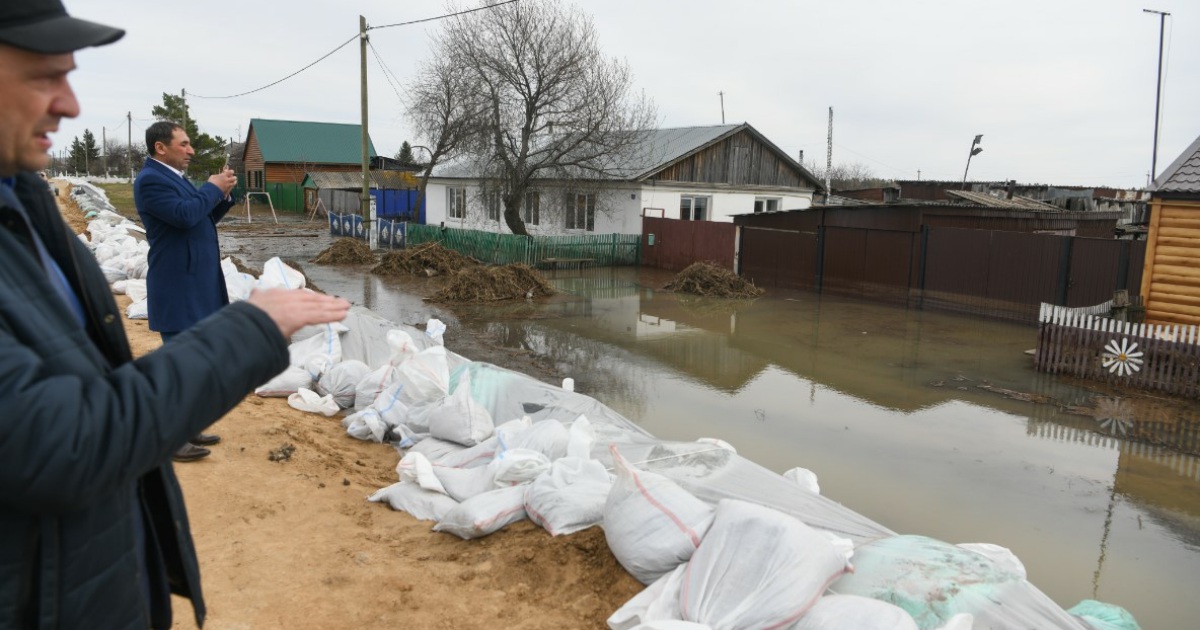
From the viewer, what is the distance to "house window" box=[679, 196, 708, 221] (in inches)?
943

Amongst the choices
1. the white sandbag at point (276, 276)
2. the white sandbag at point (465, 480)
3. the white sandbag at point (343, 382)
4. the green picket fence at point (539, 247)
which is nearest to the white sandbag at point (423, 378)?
the white sandbag at point (343, 382)

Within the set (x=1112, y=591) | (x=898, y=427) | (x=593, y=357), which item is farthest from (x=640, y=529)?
(x=593, y=357)

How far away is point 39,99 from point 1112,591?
5.28m

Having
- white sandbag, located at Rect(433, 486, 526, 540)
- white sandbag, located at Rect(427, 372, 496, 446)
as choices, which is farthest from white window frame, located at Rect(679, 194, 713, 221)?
white sandbag, located at Rect(433, 486, 526, 540)

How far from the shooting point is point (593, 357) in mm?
9961

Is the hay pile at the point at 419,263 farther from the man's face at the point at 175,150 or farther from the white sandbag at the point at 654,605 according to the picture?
the white sandbag at the point at 654,605

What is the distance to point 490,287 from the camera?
48.3ft

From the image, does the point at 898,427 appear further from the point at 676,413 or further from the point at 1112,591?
the point at 1112,591

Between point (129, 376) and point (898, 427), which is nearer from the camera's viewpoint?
point (129, 376)

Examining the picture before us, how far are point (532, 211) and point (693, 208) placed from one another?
Result: 5090 millimetres

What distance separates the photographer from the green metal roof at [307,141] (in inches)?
1823

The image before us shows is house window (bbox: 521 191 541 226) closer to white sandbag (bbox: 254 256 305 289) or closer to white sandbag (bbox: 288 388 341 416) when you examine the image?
white sandbag (bbox: 254 256 305 289)

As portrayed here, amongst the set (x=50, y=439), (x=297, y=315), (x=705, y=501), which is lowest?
(x=705, y=501)

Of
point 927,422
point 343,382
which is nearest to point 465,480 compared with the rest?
point 343,382
